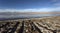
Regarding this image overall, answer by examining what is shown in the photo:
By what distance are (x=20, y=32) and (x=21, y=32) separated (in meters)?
0.19

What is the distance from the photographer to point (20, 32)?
23781 mm

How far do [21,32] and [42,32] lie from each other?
380cm

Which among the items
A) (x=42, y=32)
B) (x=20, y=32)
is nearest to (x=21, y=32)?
(x=20, y=32)

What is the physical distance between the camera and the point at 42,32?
918 inches

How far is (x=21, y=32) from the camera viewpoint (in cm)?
2384

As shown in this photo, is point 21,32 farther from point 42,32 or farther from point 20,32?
point 42,32

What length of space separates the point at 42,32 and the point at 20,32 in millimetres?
3971
